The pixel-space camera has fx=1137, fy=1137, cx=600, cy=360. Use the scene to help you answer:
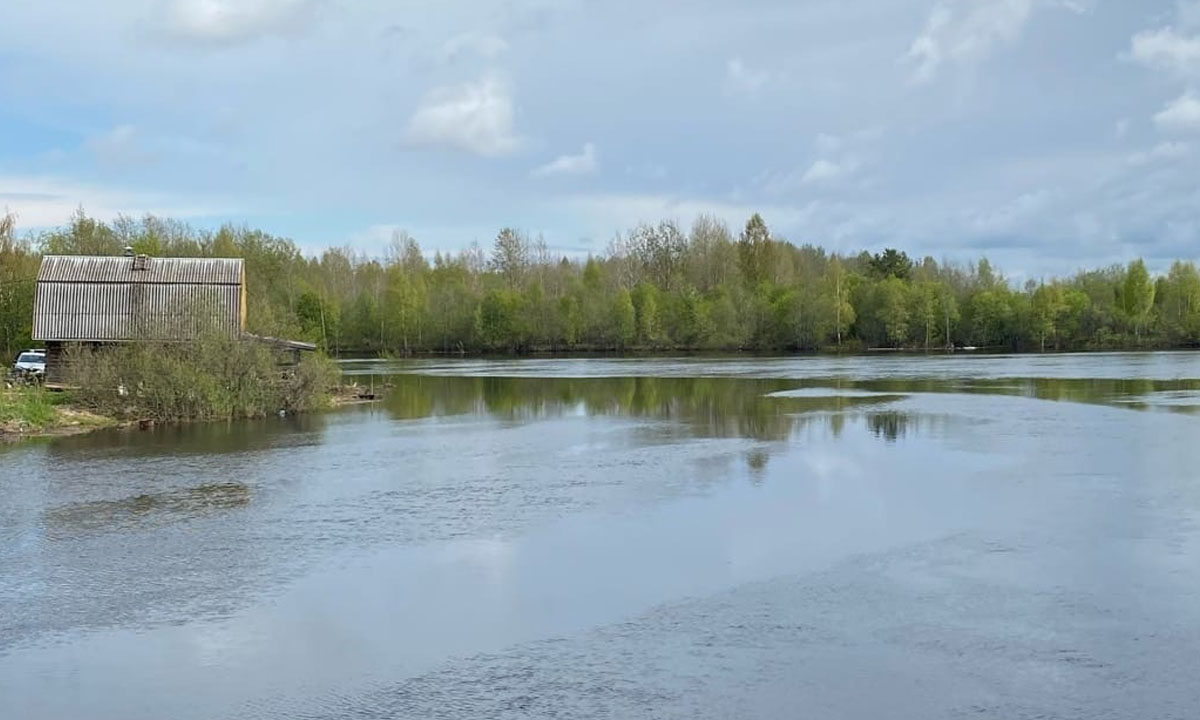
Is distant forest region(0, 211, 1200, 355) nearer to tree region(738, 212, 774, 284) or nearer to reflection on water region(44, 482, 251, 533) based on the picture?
tree region(738, 212, 774, 284)

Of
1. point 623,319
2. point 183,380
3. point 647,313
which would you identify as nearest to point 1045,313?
point 647,313

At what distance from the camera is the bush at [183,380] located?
27875 millimetres

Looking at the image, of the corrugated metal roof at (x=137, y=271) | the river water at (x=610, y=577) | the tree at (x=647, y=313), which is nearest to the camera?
the river water at (x=610, y=577)

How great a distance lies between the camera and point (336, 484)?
16938 millimetres

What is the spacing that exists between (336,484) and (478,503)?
296cm

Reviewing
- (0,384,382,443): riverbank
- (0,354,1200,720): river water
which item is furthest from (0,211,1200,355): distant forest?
(0,354,1200,720): river water

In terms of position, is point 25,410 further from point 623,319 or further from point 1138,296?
point 1138,296

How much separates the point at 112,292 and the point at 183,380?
8192 millimetres

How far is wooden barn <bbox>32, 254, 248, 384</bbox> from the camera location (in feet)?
110

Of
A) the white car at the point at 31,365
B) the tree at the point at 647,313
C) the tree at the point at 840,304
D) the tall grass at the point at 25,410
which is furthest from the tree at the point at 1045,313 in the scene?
the tall grass at the point at 25,410

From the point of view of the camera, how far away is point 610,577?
10820mm

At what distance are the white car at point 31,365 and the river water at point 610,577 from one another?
1303 centimetres

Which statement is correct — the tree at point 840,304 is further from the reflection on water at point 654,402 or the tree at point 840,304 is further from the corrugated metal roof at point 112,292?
the corrugated metal roof at point 112,292

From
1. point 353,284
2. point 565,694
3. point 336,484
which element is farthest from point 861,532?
point 353,284
